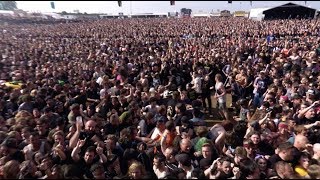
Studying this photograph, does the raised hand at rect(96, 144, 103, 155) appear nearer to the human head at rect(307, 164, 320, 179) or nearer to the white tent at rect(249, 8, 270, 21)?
the human head at rect(307, 164, 320, 179)

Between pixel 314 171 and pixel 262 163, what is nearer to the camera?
pixel 314 171

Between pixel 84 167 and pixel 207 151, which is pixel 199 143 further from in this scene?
pixel 84 167

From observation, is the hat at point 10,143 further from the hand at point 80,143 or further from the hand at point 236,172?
the hand at point 236,172

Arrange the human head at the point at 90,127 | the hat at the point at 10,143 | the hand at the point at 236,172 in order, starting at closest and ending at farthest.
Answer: the hand at the point at 236,172, the hat at the point at 10,143, the human head at the point at 90,127

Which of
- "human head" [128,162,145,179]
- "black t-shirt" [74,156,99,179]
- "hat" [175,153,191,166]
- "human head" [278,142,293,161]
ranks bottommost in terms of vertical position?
"black t-shirt" [74,156,99,179]

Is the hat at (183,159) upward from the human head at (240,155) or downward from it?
downward

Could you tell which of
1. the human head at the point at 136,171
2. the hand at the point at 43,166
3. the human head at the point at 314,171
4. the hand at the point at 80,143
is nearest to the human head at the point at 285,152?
the human head at the point at 314,171

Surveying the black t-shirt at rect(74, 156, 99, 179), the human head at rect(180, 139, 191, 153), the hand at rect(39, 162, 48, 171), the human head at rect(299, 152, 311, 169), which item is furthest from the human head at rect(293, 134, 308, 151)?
the hand at rect(39, 162, 48, 171)

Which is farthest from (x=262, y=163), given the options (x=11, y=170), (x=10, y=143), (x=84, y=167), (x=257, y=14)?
(x=257, y=14)

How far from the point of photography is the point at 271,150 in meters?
5.33

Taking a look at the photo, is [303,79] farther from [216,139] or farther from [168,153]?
[168,153]

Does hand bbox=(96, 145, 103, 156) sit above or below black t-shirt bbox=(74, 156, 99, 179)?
above

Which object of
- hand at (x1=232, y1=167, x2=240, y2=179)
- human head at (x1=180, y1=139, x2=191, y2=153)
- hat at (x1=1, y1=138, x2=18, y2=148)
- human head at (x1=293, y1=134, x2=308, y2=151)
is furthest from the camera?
hat at (x1=1, y1=138, x2=18, y2=148)

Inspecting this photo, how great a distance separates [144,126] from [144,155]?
149 centimetres
